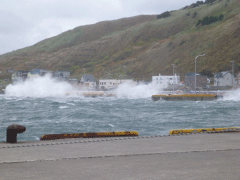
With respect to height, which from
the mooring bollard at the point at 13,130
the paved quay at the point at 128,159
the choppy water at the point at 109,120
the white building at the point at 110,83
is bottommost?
the choppy water at the point at 109,120

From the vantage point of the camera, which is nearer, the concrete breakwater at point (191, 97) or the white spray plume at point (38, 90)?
the concrete breakwater at point (191, 97)

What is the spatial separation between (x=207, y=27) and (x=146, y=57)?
43774 mm

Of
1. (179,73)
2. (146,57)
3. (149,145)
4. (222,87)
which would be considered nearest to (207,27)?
(146,57)

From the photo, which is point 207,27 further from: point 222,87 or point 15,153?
point 15,153

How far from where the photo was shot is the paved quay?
16.8 ft

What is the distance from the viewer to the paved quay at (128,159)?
511 cm

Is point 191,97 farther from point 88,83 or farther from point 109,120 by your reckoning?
point 88,83

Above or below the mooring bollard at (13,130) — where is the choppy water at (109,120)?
below

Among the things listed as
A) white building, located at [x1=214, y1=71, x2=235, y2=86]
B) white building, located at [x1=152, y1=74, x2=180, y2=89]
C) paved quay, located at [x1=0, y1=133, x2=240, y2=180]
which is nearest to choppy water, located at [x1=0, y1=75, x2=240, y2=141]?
paved quay, located at [x1=0, y1=133, x2=240, y2=180]

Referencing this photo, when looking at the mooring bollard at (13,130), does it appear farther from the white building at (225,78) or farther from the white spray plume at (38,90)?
the white building at (225,78)

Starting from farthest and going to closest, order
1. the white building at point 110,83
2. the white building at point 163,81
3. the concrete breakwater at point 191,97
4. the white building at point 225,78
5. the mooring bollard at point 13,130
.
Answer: the white building at point 110,83
the white building at point 163,81
the white building at point 225,78
the concrete breakwater at point 191,97
the mooring bollard at point 13,130

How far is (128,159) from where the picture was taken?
651 centimetres

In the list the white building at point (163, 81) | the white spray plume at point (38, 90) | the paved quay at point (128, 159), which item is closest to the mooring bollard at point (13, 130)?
the paved quay at point (128, 159)

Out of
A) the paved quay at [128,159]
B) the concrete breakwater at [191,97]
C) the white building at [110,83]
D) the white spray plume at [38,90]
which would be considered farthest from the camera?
the white building at [110,83]
